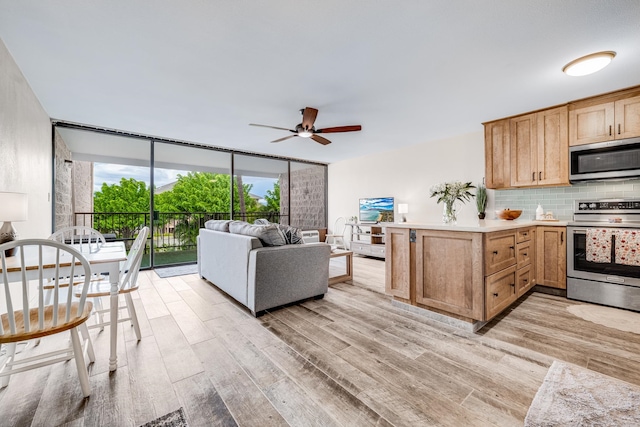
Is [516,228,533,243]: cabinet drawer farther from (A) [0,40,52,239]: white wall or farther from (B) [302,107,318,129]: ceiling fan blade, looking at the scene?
(A) [0,40,52,239]: white wall

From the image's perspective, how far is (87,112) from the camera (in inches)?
144

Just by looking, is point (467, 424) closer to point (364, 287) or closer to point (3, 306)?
point (364, 287)

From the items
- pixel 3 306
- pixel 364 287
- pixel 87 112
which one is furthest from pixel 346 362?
pixel 87 112

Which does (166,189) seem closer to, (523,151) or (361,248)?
(361,248)

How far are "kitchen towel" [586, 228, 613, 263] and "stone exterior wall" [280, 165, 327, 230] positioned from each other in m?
5.50

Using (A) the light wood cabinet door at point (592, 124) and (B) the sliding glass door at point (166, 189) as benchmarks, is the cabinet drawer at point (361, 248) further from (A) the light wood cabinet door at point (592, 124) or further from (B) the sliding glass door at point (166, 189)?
(A) the light wood cabinet door at point (592, 124)

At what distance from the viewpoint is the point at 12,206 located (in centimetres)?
176

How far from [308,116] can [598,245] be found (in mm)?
3626

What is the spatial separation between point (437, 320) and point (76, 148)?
21.7 feet

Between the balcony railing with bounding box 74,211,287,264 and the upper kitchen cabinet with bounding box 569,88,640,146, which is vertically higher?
the upper kitchen cabinet with bounding box 569,88,640,146

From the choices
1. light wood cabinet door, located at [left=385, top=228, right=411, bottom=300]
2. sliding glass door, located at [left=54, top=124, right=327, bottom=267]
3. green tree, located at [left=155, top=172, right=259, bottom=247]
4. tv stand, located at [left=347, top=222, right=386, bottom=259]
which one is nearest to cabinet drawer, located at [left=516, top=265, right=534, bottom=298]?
light wood cabinet door, located at [left=385, top=228, right=411, bottom=300]

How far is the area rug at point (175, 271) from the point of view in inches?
172

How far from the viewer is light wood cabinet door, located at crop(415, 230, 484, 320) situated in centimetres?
228

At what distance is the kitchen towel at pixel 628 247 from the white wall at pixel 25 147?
Answer: 18.9ft
